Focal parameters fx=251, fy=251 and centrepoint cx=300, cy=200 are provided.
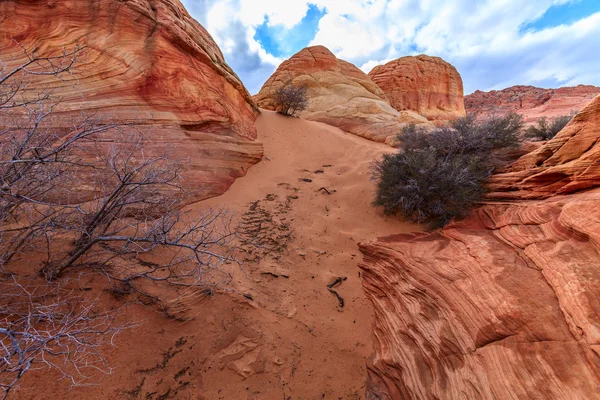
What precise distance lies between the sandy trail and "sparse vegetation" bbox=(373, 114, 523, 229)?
1.49ft

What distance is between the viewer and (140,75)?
18.8 ft

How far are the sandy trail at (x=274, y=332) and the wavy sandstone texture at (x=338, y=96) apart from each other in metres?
7.47

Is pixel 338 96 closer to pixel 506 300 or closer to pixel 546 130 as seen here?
pixel 546 130

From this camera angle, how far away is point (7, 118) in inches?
165

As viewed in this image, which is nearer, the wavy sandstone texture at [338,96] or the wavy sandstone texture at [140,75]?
the wavy sandstone texture at [140,75]

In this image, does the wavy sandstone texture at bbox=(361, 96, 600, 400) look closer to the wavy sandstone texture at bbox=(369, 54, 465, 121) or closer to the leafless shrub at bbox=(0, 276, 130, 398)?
the leafless shrub at bbox=(0, 276, 130, 398)

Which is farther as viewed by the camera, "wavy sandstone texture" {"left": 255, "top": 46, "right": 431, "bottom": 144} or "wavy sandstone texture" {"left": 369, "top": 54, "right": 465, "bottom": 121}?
"wavy sandstone texture" {"left": 369, "top": 54, "right": 465, "bottom": 121}

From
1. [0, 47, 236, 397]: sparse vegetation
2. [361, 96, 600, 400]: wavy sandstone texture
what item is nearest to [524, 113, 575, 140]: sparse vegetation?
[361, 96, 600, 400]: wavy sandstone texture

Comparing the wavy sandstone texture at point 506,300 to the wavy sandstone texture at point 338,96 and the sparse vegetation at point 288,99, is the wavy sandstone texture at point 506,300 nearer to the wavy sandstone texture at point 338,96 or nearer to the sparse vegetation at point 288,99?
the wavy sandstone texture at point 338,96

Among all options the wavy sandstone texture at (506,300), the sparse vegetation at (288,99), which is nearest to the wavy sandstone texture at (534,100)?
the sparse vegetation at (288,99)

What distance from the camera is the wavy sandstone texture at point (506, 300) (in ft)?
6.56

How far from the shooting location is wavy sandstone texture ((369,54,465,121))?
21422 mm

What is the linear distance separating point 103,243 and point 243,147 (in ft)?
14.2

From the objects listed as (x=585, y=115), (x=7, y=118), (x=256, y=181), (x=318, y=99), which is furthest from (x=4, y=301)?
(x=318, y=99)
